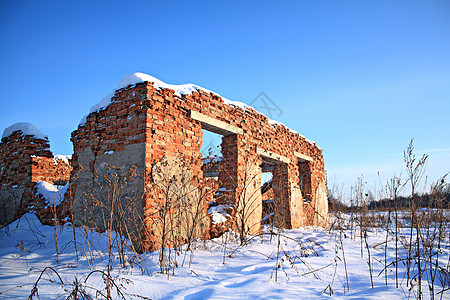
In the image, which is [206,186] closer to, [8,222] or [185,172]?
[185,172]

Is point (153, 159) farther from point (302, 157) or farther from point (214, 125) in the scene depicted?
point (302, 157)

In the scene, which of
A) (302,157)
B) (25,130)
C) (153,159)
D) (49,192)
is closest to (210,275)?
(153,159)

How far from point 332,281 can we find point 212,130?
3.74 m

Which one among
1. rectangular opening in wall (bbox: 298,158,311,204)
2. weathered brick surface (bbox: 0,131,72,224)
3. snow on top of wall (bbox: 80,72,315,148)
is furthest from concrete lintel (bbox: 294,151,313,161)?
weathered brick surface (bbox: 0,131,72,224)

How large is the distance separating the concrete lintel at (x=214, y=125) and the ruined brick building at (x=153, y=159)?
21mm

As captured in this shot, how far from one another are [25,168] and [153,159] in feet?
13.3

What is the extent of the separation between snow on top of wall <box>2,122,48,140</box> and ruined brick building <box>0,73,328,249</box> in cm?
9

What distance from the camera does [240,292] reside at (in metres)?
2.54

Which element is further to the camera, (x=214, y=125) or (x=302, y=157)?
(x=302, y=157)

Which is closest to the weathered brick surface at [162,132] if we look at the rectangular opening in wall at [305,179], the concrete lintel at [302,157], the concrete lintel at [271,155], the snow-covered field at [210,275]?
the concrete lintel at [271,155]

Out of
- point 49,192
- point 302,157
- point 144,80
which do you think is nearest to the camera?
point 144,80

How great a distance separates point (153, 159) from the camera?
4.32 meters

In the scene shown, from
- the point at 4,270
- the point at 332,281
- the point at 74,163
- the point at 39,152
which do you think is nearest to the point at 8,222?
the point at 39,152

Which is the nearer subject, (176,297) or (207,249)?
(176,297)
